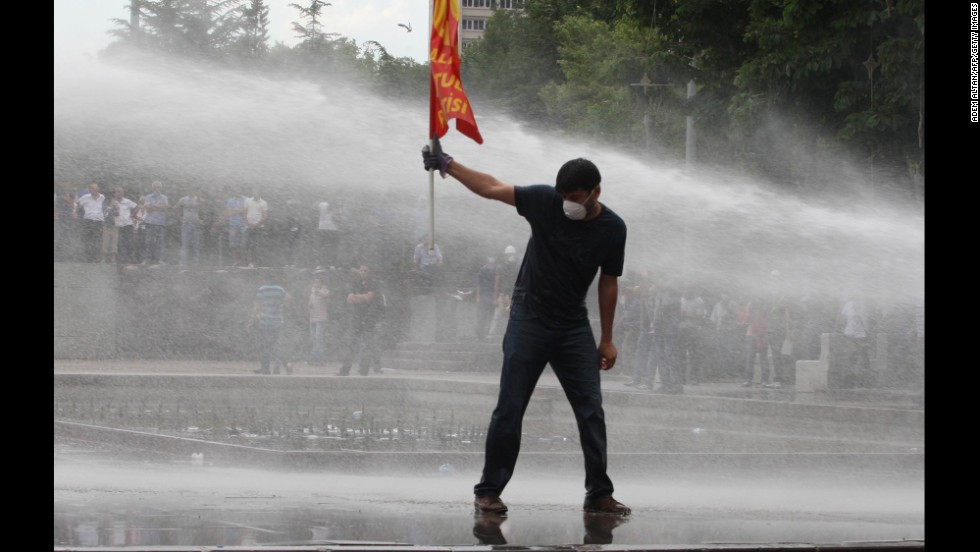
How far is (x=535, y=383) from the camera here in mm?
6598

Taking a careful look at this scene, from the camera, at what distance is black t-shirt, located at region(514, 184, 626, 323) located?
6.56 m

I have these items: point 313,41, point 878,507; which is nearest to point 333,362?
point 878,507

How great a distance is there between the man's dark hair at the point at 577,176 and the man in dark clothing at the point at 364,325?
11792mm

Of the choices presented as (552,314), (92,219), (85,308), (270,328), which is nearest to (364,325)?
(270,328)

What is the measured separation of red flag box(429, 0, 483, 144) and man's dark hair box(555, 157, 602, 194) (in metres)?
0.50

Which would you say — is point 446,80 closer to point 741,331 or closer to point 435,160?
point 435,160

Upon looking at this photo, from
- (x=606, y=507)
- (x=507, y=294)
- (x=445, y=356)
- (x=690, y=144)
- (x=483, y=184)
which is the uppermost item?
(x=690, y=144)

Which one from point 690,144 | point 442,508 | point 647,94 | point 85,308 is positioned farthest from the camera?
point 647,94

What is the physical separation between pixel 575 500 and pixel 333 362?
12.7 meters

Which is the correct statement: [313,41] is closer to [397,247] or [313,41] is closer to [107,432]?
[397,247]

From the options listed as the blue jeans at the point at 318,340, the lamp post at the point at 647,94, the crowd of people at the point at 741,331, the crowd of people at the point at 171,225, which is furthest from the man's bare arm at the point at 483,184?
the lamp post at the point at 647,94

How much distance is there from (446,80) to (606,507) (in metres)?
2.22

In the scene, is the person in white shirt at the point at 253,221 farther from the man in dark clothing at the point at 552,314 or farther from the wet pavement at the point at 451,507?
the man in dark clothing at the point at 552,314

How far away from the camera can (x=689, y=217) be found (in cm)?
1795
